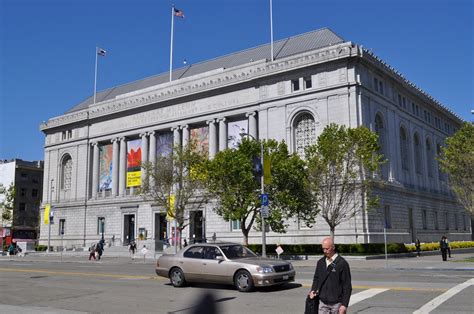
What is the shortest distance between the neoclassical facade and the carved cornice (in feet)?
0.50

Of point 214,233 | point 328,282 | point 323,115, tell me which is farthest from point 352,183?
point 328,282

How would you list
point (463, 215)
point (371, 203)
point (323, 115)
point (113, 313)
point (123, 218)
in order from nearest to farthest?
point (113, 313) < point (371, 203) < point (323, 115) < point (123, 218) < point (463, 215)

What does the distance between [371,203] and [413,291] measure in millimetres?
24377

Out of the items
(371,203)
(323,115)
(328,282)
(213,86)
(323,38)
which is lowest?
(328,282)


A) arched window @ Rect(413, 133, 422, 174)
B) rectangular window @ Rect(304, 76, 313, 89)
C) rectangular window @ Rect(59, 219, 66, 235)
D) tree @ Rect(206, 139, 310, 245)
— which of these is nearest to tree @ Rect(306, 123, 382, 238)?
tree @ Rect(206, 139, 310, 245)

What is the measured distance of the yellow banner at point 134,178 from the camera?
6594 centimetres

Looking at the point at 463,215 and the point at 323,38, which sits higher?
the point at 323,38

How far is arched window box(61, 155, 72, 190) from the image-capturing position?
76.9 m

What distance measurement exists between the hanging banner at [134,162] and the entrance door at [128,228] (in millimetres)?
4381

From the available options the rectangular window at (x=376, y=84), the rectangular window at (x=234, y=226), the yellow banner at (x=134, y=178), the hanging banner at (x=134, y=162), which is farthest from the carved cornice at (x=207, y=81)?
the rectangular window at (x=234, y=226)

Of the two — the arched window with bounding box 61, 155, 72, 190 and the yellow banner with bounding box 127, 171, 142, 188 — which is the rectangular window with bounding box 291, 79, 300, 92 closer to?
the yellow banner with bounding box 127, 171, 142, 188

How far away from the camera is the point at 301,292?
15.6m

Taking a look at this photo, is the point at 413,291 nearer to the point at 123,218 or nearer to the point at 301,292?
the point at 301,292

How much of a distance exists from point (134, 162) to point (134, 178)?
2.79m
